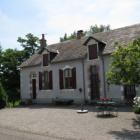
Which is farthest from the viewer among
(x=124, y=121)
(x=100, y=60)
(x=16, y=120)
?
(x=100, y=60)

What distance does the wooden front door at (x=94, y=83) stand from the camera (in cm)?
2398

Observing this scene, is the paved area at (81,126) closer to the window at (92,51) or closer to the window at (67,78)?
the window at (92,51)

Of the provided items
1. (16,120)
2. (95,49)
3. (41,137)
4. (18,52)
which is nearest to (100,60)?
(95,49)

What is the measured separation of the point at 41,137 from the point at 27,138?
0.58 meters

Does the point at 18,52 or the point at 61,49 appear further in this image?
the point at 18,52

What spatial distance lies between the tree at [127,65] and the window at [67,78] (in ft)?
34.9

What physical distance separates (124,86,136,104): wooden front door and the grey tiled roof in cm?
303

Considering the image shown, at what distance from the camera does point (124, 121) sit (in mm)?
15062

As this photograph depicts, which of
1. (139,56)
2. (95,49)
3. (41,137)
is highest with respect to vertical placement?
(95,49)

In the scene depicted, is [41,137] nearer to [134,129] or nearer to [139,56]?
[134,129]

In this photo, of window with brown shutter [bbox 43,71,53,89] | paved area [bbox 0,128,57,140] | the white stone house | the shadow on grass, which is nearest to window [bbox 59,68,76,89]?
the white stone house

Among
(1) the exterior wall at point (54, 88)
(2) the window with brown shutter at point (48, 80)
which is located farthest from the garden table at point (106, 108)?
(2) the window with brown shutter at point (48, 80)

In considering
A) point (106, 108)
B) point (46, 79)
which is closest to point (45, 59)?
point (46, 79)

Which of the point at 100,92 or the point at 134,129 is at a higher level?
the point at 100,92
